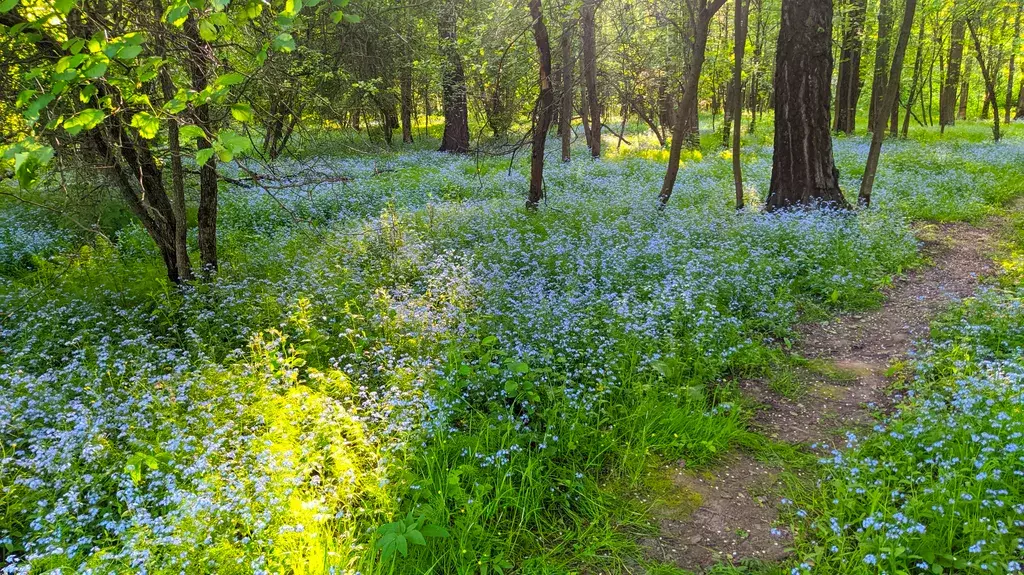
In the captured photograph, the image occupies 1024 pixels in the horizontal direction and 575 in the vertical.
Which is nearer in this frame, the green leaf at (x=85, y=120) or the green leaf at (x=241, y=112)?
the green leaf at (x=85, y=120)

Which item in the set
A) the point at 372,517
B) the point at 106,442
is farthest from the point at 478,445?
the point at 106,442

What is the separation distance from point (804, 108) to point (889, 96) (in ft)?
4.50

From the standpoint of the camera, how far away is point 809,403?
15.5 ft

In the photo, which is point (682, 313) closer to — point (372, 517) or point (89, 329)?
point (372, 517)

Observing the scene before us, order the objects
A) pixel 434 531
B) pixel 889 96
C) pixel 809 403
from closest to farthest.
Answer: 1. pixel 434 531
2. pixel 809 403
3. pixel 889 96

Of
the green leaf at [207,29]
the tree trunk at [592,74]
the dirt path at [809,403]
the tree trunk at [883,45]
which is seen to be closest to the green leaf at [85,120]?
the green leaf at [207,29]

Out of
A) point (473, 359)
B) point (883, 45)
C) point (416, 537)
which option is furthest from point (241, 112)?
point (883, 45)

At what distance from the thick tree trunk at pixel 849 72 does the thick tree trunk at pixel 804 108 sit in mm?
12163

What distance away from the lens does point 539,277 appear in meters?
6.46

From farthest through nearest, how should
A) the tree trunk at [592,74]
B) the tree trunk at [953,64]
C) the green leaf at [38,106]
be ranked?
the tree trunk at [953,64], the tree trunk at [592,74], the green leaf at [38,106]

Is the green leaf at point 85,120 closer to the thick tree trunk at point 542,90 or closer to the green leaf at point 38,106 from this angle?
the green leaf at point 38,106

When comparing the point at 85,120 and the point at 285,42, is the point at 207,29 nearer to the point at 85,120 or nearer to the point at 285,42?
the point at 285,42

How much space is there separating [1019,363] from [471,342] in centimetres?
435

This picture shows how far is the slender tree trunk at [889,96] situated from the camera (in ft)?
27.9
